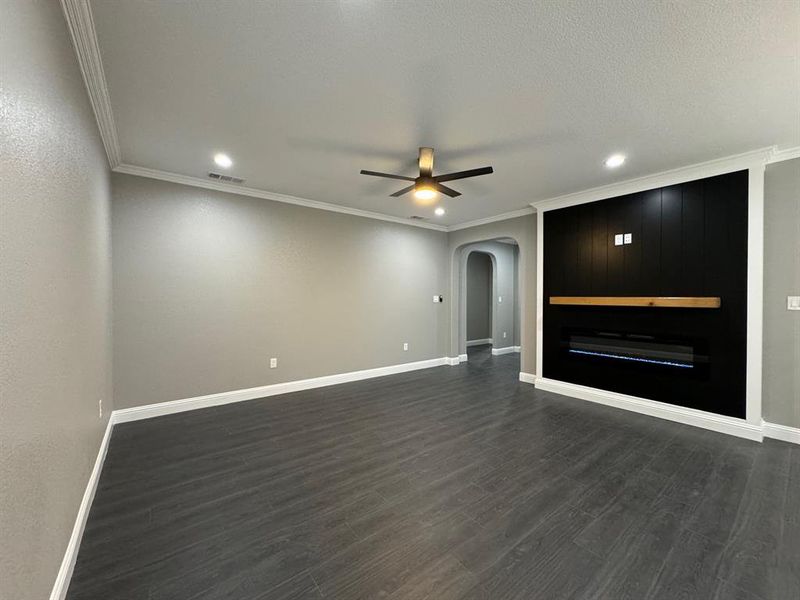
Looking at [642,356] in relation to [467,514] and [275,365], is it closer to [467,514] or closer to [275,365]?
[467,514]

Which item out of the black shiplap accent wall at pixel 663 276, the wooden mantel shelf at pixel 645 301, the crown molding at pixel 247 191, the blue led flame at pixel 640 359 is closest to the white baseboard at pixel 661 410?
the black shiplap accent wall at pixel 663 276

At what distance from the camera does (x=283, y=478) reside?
2.54m

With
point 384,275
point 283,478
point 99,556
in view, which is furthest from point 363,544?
point 384,275

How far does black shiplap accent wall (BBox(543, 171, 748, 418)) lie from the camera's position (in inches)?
136

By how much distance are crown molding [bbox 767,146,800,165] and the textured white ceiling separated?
0.36m

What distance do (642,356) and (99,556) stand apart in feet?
17.1

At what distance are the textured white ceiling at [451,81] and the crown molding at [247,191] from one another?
0.23 metres

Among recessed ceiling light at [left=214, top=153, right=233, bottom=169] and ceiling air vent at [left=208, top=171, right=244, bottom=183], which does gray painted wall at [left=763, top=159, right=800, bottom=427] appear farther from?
ceiling air vent at [left=208, top=171, right=244, bottom=183]

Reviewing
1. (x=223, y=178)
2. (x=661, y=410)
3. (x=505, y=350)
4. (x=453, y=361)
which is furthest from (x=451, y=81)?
(x=505, y=350)

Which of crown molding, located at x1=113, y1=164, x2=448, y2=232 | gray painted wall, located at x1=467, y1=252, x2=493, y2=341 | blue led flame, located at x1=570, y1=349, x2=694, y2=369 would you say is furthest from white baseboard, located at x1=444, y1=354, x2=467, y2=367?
crown molding, located at x1=113, y1=164, x2=448, y2=232

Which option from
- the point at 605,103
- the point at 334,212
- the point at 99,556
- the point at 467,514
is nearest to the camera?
the point at 99,556

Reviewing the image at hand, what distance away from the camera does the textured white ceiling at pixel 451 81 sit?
172 centimetres

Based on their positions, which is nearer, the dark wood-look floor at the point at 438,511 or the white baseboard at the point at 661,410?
the dark wood-look floor at the point at 438,511

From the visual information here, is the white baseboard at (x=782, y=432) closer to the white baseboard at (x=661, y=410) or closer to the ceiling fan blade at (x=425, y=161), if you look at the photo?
the white baseboard at (x=661, y=410)
